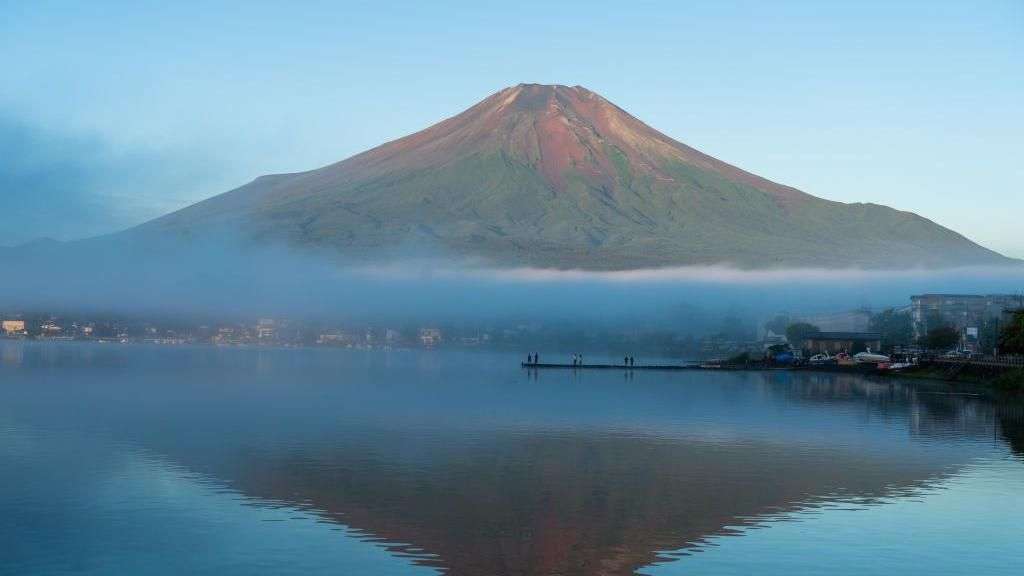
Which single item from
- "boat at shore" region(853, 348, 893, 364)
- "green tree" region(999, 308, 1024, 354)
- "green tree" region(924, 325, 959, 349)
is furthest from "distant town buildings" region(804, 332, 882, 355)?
"green tree" region(999, 308, 1024, 354)

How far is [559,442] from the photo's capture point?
50656 mm

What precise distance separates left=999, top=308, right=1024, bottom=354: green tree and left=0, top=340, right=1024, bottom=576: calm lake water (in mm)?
39009

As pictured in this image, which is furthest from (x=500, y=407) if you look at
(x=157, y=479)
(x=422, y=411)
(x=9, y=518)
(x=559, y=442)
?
(x=9, y=518)

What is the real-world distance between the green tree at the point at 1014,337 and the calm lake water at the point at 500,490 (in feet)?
128

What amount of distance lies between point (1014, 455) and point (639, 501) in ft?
64.9

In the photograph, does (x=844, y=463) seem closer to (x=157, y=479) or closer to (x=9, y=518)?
(x=157, y=479)

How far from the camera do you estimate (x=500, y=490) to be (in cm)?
3628

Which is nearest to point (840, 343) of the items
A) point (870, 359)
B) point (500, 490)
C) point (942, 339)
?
point (942, 339)

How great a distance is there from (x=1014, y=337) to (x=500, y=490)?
83179mm

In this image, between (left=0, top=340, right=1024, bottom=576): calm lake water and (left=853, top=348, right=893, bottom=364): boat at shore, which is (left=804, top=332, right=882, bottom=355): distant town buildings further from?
(left=0, top=340, right=1024, bottom=576): calm lake water

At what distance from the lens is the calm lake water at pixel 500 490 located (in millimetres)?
27266

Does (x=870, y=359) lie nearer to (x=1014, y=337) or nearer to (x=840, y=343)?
(x=840, y=343)

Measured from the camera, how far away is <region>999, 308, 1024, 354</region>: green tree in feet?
349

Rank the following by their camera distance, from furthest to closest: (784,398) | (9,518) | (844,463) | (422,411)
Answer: (784,398)
(422,411)
(844,463)
(9,518)
